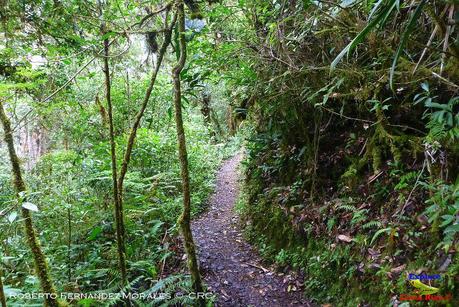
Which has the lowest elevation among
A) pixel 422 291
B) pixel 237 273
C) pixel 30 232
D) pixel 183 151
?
pixel 237 273

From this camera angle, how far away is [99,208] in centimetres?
514

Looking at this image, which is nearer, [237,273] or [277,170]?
[237,273]

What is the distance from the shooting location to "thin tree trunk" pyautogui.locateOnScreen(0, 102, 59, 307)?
97.7 inches

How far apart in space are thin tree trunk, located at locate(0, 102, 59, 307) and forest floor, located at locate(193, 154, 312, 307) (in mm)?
2043

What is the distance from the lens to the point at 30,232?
101 inches

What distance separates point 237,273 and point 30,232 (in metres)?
3.13

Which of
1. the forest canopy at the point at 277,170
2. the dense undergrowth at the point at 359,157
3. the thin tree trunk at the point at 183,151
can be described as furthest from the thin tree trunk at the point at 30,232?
the dense undergrowth at the point at 359,157

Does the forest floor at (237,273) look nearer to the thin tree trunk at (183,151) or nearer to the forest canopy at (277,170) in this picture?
the forest canopy at (277,170)

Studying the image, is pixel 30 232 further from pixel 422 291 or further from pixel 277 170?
pixel 277 170

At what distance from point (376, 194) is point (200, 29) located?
3.13 meters

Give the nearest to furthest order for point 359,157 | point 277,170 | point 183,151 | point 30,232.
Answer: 1. point 30,232
2. point 183,151
3. point 359,157
4. point 277,170

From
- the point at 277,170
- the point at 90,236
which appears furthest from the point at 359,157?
the point at 90,236

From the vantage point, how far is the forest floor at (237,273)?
161 inches

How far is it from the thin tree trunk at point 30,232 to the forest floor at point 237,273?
204 centimetres
